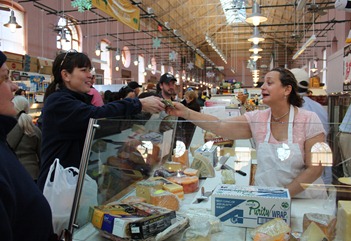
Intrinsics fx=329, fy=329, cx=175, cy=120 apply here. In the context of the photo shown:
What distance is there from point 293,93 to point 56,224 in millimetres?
1571

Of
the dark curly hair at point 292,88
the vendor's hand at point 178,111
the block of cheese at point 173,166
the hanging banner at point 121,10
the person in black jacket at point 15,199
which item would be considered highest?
the hanging banner at point 121,10

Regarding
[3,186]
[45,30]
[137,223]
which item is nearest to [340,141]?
[137,223]

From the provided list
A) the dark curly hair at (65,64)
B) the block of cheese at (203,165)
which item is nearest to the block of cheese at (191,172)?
the block of cheese at (203,165)

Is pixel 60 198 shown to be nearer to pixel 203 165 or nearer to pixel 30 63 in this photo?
pixel 203 165

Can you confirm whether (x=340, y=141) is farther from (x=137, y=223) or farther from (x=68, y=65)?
(x=68, y=65)

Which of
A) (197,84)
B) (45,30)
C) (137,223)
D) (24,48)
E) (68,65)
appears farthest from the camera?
(197,84)

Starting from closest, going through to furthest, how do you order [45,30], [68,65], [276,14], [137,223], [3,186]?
[3,186] < [137,223] < [68,65] < [45,30] < [276,14]

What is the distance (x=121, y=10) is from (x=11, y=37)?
6.70m

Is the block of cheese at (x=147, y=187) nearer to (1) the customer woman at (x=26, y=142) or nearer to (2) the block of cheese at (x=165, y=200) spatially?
(2) the block of cheese at (x=165, y=200)

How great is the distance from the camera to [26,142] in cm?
343

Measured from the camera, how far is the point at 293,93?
6.90 ft

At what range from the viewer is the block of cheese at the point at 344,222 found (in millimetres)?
1256

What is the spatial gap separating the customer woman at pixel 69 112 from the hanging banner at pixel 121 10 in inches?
173

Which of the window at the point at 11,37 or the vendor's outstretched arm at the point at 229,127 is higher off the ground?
the window at the point at 11,37
